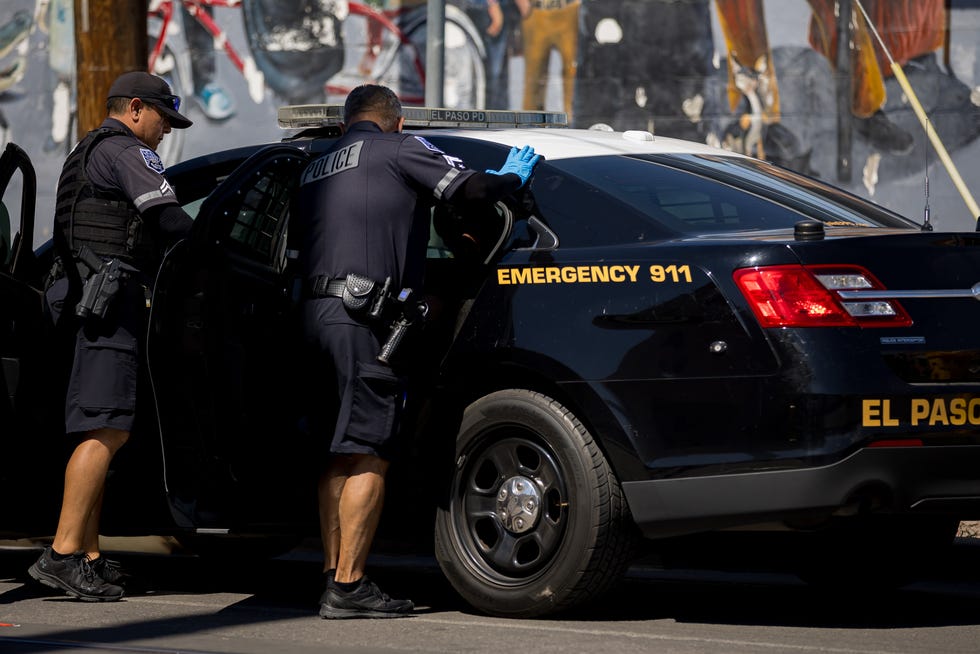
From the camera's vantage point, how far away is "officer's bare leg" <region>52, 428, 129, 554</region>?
5.85 meters

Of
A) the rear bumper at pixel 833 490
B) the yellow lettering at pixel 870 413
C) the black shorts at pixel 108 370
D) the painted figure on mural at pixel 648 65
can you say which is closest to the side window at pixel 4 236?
the black shorts at pixel 108 370

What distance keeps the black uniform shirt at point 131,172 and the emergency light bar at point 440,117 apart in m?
0.78

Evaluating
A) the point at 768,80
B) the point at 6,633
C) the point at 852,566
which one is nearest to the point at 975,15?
the point at 768,80

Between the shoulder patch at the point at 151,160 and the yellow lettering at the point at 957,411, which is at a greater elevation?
the shoulder patch at the point at 151,160

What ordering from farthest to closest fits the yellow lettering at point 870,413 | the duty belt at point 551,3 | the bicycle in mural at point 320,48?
the bicycle in mural at point 320,48 → the duty belt at point 551,3 → the yellow lettering at point 870,413

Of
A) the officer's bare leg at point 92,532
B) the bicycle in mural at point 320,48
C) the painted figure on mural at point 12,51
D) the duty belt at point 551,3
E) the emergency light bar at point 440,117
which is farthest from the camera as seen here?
the painted figure on mural at point 12,51

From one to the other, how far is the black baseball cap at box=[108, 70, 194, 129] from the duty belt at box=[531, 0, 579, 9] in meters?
9.40

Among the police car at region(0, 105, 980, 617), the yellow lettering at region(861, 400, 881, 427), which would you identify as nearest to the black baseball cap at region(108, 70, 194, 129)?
the police car at region(0, 105, 980, 617)

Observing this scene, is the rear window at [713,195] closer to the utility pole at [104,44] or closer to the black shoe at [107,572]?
the black shoe at [107,572]

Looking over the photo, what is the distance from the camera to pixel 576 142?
19.4ft

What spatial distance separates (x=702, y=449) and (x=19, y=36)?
14.1 meters

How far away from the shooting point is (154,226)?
584 centimetres

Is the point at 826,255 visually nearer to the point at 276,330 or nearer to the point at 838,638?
the point at 838,638

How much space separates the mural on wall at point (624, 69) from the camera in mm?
14180
